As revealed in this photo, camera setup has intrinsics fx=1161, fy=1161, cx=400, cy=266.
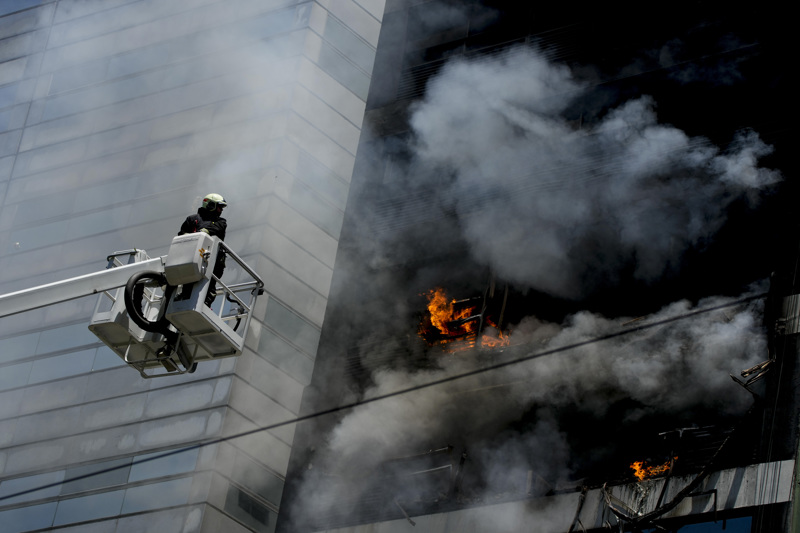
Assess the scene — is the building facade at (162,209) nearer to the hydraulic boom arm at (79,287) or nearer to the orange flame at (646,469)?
the orange flame at (646,469)

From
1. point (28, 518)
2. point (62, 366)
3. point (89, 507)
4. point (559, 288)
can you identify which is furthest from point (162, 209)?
point (559, 288)

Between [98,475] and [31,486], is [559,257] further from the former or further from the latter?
[31,486]

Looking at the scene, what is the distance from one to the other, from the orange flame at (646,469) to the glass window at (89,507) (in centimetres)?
605

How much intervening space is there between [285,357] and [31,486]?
3.56 m

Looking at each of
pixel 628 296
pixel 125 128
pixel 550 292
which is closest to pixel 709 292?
pixel 628 296

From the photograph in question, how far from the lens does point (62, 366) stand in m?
15.4

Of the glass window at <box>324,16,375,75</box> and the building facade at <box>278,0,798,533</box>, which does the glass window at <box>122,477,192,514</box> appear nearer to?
the building facade at <box>278,0,798,533</box>

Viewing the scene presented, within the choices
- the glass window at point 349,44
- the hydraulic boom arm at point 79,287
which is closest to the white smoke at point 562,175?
the glass window at point 349,44

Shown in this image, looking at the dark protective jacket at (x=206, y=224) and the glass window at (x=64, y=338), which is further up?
the glass window at (x=64, y=338)

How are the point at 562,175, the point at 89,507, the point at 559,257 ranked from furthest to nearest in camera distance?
the point at 562,175
the point at 559,257
the point at 89,507

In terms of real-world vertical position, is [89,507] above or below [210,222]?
below

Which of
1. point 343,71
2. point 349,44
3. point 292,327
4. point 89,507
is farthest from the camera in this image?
point 349,44

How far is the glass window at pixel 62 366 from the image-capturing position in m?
15.3

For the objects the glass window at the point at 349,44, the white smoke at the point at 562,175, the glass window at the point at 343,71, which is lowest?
the white smoke at the point at 562,175
